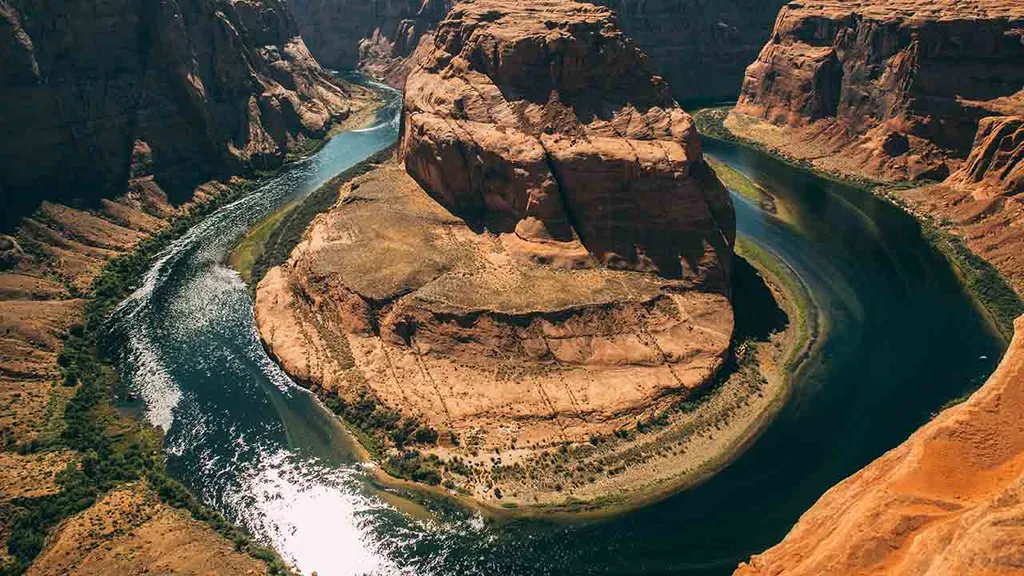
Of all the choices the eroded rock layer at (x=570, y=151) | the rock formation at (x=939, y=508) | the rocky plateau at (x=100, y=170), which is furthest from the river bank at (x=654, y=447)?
the rock formation at (x=939, y=508)

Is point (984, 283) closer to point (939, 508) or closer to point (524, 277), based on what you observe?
point (524, 277)

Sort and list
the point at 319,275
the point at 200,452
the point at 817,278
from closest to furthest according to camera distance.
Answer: the point at 200,452
the point at 319,275
the point at 817,278

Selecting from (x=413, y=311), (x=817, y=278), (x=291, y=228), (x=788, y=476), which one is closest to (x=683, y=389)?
(x=788, y=476)

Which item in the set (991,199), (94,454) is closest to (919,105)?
(991,199)

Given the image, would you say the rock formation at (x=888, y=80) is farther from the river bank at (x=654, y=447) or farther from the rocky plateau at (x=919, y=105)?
the river bank at (x=654, y=447)

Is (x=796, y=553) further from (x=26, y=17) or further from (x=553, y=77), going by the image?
(x=26, y=17)
